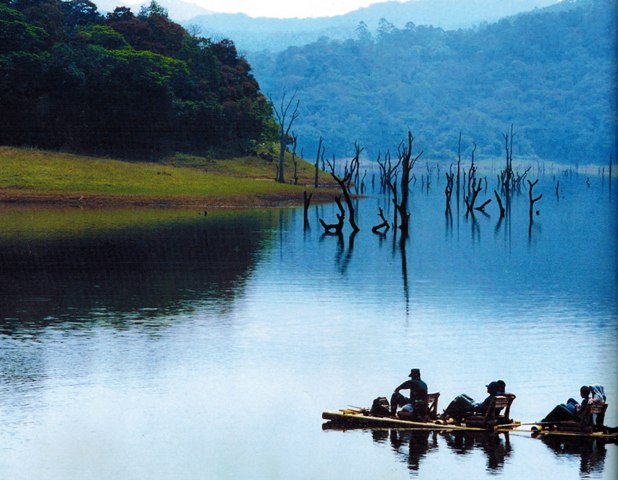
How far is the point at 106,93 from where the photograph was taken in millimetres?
128875

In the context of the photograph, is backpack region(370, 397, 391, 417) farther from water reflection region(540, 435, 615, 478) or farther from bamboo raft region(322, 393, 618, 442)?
water reflection region(540, 435, 615, 478)

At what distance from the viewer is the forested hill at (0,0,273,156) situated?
126625 millimetres

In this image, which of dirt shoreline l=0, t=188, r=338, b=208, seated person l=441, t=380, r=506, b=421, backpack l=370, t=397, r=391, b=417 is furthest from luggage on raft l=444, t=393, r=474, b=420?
dirt shoreline l=0, t=188, r=338, b=208

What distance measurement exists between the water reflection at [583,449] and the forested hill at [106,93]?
342 ft

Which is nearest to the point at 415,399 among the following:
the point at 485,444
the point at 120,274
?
the point at 485,444

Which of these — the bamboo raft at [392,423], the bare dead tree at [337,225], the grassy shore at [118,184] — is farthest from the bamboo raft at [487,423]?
the grassy shore at [118,184]

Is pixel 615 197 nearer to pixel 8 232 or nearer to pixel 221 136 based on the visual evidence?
pixel 221 136

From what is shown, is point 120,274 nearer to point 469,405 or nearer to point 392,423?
point 392,423

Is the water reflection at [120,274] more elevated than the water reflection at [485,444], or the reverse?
the water reflection at [120,274]

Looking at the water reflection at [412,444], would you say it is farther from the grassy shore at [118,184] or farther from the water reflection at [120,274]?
the grassy shore at [118,184]

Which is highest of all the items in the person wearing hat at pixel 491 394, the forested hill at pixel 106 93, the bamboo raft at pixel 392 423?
the forested hill at pixel 106 93

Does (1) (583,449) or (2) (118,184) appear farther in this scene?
(2) (118,184)

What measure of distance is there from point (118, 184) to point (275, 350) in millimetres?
81905

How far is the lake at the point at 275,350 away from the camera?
2669cm
